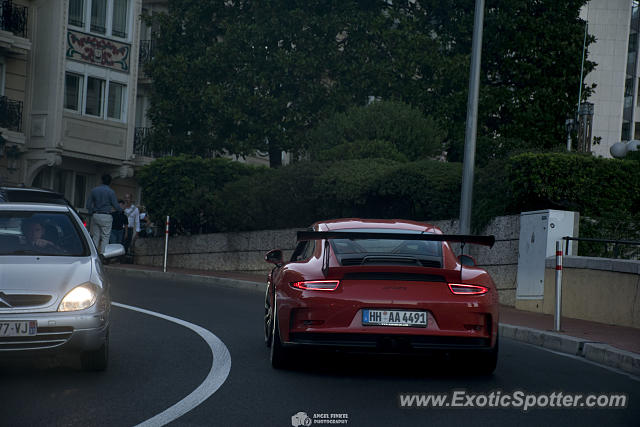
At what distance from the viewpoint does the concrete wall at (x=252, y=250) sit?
18.2 metres

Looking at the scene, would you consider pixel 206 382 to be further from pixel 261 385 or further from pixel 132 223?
pixel 132 223

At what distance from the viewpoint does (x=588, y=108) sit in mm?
26891

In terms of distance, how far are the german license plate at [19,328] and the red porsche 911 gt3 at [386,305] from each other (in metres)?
2.06

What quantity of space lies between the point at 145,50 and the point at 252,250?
17.5 m

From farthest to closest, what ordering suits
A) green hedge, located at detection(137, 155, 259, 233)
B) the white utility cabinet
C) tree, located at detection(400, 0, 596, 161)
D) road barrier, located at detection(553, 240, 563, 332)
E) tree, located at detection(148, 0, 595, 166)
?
tree, located at detection(400, 0, 596, 161), tree, located at detection(148, 0, 595, 166), green hedge, located at detection(137, 155, 259, 233), the white utility cabinet, road barrier, located at detection(553, 240, 563, 332)

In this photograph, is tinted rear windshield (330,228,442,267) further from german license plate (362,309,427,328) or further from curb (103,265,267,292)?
curb (103,265,267,292)

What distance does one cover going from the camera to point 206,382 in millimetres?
8047

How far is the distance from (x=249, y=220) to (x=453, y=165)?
6.36 metres

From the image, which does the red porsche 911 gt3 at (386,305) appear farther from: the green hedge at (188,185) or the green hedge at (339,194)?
the green hedge at (188,185)

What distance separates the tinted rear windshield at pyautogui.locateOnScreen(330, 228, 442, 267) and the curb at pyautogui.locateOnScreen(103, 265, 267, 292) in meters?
11.1

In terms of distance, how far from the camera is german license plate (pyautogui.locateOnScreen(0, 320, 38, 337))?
7660mm

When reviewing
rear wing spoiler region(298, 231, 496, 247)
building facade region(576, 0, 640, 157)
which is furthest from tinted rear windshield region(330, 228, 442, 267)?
building facade region(576, 0, 640, 157)

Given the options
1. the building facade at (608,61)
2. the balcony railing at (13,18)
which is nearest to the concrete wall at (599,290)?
the balcony railing at (13,18)

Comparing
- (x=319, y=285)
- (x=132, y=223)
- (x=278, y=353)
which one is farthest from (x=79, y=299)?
(x=132, y=223)
